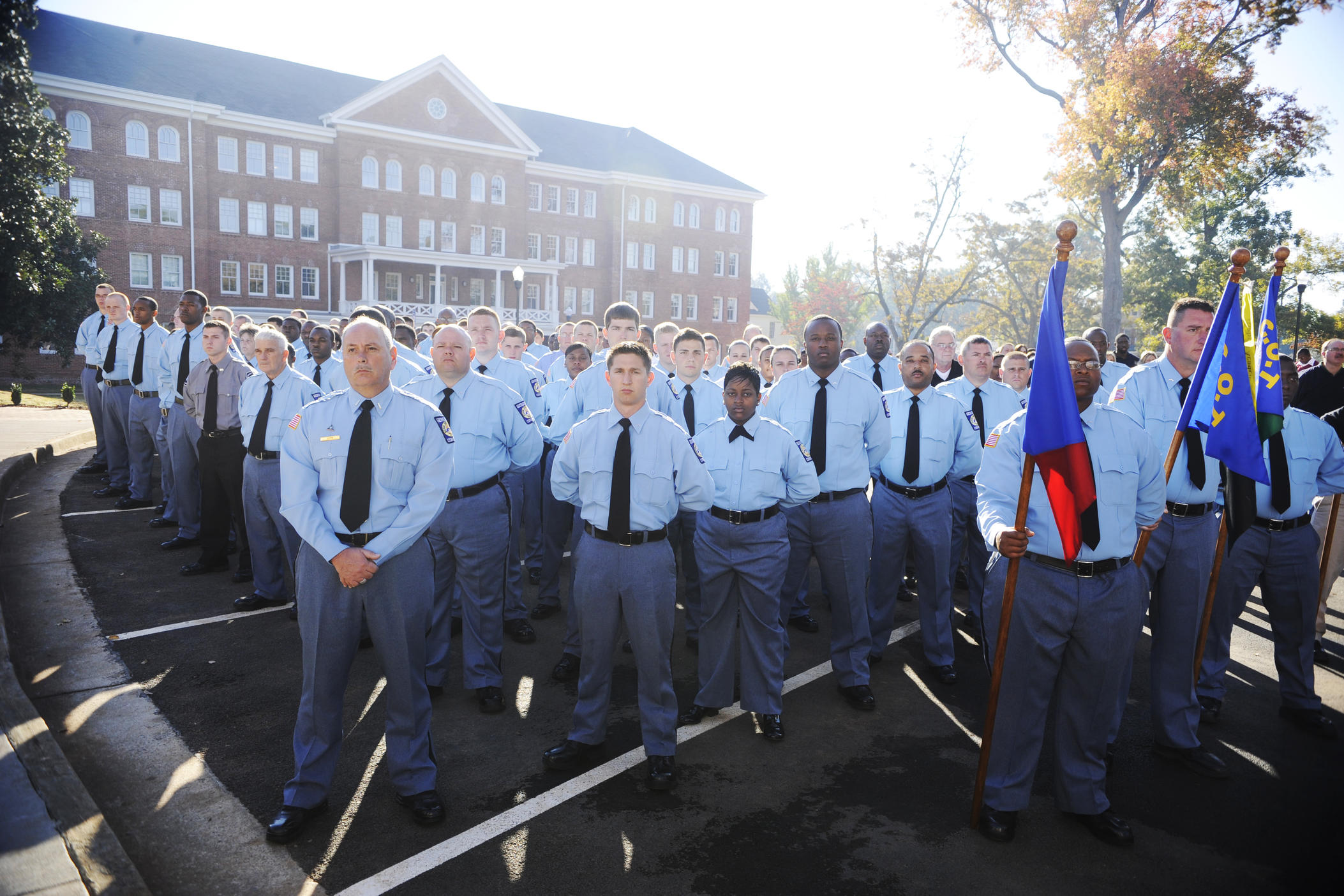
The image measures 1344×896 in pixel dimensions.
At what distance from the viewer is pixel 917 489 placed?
6.24 meters

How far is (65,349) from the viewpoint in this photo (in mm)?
31000

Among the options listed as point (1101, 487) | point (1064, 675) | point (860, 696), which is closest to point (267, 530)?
point (860, 696)

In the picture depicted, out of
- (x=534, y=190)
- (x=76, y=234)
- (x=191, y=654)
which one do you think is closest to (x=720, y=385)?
(x=191, y=654)

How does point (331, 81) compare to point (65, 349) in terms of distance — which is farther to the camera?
point (331, 81)

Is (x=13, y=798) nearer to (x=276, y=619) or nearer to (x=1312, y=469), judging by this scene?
(x=276, y=619)

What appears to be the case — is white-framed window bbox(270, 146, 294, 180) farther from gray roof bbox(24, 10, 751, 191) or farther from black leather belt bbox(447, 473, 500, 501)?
black leather belt bbox(447, 473, 500, 501)

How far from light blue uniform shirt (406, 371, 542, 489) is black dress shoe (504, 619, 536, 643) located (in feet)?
5.20

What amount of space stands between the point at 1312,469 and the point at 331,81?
4990 centimetres

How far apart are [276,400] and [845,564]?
4.96 meters

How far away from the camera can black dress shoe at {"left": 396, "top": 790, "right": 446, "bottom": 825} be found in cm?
404

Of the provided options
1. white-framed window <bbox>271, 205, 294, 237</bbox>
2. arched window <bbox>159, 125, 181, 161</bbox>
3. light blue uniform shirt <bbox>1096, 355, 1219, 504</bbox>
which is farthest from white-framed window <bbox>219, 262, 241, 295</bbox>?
light blue uniform shirt <bbox>1096, 355, 1219, 504</bbox>

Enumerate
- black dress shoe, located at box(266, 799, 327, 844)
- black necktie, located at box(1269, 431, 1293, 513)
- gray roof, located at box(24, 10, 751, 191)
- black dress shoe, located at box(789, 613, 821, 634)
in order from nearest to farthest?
black dress shoe, located at box(266, 799, 327, 844) < black necktie, located at box(1269, 431, 1293, 513) < black dress shoe, located at box(789, 613, 821, 634) < gray roof, located at box(24, 10, 751, 191)

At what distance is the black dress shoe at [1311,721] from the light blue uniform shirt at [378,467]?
5840mm

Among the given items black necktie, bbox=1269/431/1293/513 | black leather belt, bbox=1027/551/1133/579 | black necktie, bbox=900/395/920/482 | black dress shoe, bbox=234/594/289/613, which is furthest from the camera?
black dress shoe, bbox=234/594/289/613
